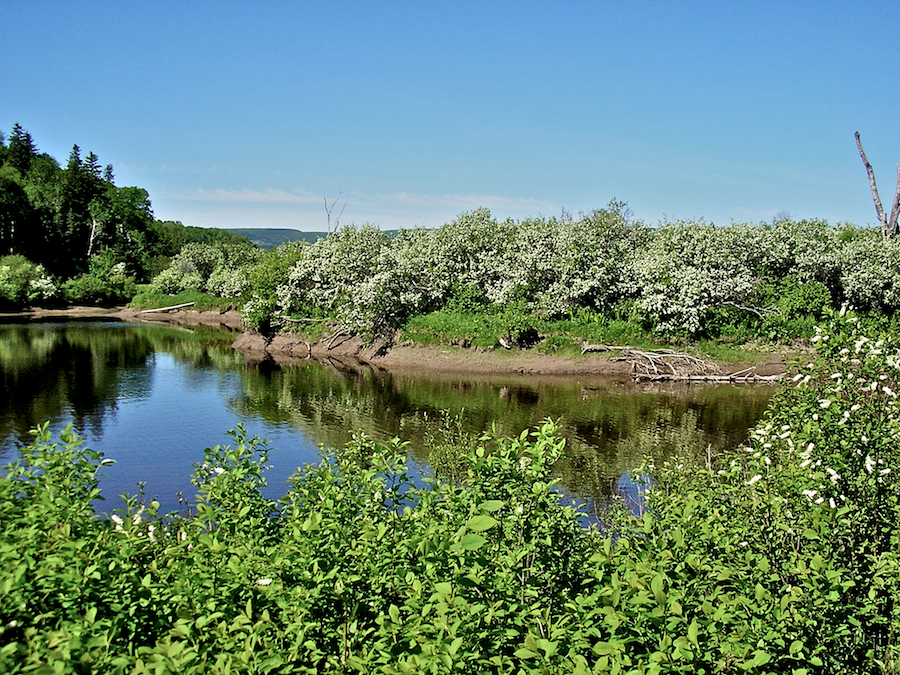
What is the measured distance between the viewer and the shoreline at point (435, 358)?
3262cm

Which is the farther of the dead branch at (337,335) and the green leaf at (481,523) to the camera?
the dead branch at (337,335)

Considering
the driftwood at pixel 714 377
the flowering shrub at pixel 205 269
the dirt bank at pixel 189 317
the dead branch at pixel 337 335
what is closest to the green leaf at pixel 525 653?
the driftwood at pixel 714 377

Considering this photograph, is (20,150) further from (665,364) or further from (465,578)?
(465,578)

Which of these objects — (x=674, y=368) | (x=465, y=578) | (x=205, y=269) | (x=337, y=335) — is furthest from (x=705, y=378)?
(x=205, y=269)

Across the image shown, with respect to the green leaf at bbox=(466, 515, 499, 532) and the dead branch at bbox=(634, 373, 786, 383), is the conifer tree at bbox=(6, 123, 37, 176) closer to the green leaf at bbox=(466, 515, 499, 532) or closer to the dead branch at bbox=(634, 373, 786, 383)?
the dead branch at bbox=(634, 373, 786, 383)

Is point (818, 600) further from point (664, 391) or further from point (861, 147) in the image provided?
point (861, 147)

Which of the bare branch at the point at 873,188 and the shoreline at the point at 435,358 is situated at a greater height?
the bare branch at the point at 873,188

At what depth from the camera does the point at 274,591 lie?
15.6ft

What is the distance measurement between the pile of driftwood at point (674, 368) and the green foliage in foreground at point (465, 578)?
24200 millimetres

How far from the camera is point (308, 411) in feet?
83.9

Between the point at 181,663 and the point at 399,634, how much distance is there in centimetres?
145

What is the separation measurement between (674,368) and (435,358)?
11.7 metres

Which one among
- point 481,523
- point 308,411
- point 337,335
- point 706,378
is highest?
point 481,523

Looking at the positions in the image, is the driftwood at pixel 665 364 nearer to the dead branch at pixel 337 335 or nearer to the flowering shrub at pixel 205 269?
the dead branch at pixel 337 335
